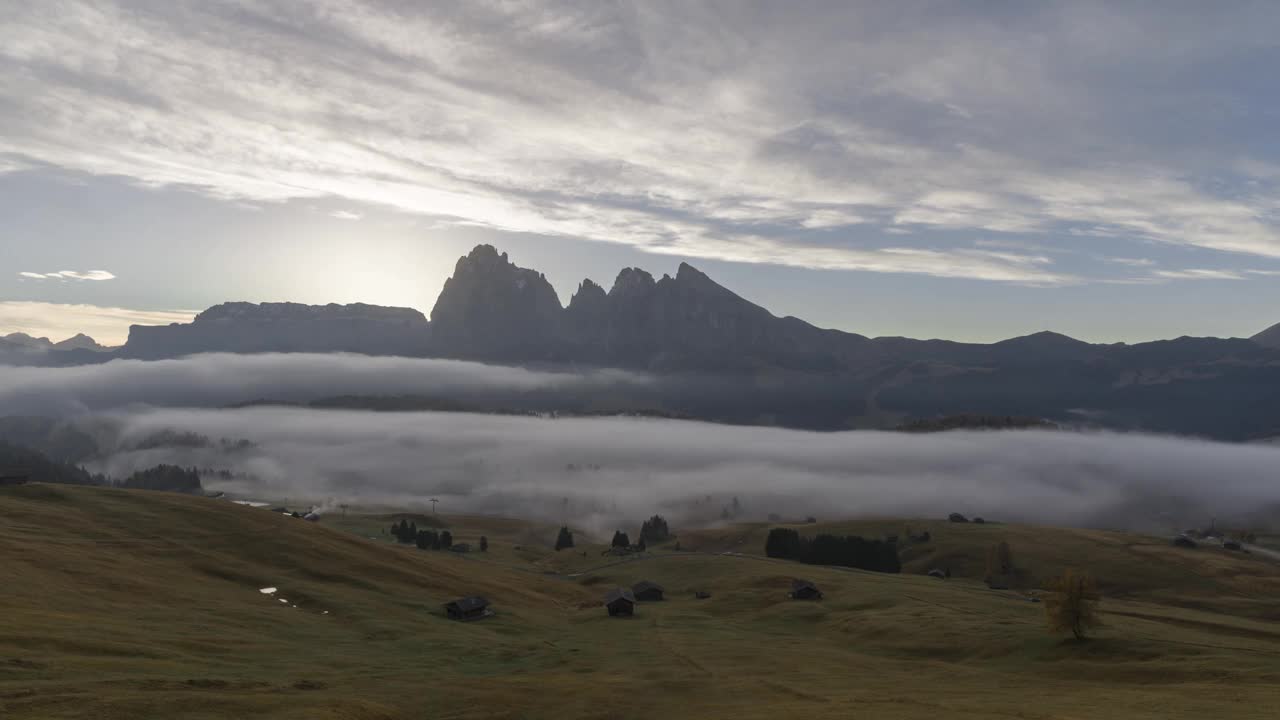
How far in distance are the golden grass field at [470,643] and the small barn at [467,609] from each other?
257 cm

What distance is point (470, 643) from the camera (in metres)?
102

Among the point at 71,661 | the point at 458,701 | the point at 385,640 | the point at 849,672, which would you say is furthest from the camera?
the point at 385,640

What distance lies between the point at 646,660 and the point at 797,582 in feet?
229

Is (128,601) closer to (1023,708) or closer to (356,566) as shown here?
(356,566)

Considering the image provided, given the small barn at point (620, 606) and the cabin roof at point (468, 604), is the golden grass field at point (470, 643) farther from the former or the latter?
the small barn at point (620, 606)

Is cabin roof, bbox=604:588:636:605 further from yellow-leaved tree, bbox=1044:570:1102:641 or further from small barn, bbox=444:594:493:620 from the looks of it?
yellow-leaved tree, bbox=1044:570:1102:641

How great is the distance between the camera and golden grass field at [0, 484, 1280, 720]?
64.8 m

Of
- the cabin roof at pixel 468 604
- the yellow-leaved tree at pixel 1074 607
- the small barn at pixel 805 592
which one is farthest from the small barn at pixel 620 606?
the yellow-leaved tree at pixel 1074 607

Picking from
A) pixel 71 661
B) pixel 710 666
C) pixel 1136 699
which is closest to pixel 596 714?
pixel 710 666

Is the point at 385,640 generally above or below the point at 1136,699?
below

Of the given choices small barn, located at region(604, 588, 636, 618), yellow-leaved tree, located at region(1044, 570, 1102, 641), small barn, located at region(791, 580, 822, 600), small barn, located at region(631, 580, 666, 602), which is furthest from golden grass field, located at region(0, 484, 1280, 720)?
small barn, located at region(631, 580, 666, 602)

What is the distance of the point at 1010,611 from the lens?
13762cm

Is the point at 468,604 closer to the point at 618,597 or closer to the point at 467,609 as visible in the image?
the point at 467,609

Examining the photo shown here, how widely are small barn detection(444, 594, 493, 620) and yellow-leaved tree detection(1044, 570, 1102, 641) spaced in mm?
85575
